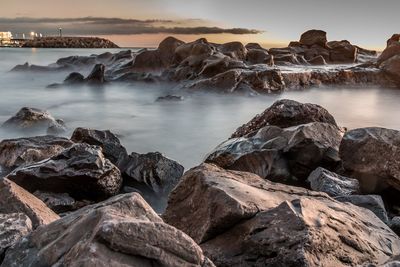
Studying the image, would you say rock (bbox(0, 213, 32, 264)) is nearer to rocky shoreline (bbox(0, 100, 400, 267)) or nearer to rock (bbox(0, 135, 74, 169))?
rocky shoreline (bbox(0, 100, 400, 267))

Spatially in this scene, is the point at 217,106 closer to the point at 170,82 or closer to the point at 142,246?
the point at 170,82

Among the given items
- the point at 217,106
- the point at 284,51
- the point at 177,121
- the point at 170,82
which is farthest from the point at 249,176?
the point at 284,51

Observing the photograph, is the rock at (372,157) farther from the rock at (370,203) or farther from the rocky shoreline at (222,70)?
the rocky shoreline at (222,70)

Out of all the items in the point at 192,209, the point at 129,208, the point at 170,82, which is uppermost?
the point at 129,208

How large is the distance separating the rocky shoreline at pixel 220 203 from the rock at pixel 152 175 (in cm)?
1

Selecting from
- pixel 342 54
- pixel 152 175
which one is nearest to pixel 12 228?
pixel 152 175

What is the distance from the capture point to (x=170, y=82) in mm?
20219

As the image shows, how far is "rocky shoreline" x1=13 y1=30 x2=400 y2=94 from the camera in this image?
1772 cm

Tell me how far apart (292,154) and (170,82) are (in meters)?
15.3

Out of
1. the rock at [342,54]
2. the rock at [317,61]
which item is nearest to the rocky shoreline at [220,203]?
the rock at [317,61]

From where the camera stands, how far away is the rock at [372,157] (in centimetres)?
472

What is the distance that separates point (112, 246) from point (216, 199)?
107cm

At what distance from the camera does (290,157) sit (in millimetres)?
5281

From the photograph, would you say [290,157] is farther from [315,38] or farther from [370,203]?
[315,38]
